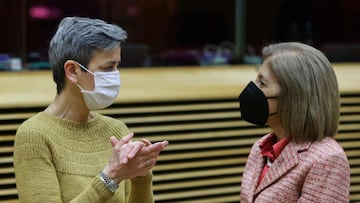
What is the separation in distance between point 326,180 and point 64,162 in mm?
968

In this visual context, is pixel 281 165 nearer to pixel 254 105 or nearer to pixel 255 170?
pixel 255 170

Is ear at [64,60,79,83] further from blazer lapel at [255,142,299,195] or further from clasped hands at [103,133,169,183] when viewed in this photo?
blazer lapel at [255,142,299,195]

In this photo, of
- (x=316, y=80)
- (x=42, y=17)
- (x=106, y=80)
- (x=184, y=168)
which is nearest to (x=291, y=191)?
(x=316, y=80)

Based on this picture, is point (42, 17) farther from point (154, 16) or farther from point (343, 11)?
point (343, 11)

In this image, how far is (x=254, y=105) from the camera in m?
2.70

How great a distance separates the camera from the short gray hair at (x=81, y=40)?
255 cm

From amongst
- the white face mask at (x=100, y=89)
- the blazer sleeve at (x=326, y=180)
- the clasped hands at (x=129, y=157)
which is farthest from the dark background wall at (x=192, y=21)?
the blazer sleeve at (x=326, y=180)

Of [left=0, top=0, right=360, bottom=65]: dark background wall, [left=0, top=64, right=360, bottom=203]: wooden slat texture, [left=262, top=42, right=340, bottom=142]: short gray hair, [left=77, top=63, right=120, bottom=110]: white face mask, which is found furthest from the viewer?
[left=0, top=0, right=360, bottom=65]: dark background wall

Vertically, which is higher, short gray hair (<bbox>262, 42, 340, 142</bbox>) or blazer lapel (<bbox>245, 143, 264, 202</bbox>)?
short gray hair (<bbox>262, 42, 340, 142</bbox>)

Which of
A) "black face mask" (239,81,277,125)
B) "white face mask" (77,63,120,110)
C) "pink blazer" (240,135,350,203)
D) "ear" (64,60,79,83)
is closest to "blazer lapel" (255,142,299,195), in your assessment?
"pink blazer" (240,135,350,203)

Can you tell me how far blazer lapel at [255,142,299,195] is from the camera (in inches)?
98.6

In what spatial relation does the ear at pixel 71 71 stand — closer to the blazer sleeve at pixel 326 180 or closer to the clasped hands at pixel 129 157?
A: the clasped hands at pixel 129 157

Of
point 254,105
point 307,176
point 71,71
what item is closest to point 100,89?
point 71,71

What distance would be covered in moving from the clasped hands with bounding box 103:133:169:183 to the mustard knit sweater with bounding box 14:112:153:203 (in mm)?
69
